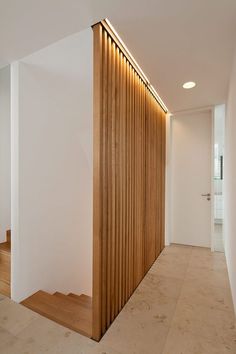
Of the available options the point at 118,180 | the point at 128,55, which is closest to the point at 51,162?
the point at 118,180

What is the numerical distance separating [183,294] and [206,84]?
2.66 m

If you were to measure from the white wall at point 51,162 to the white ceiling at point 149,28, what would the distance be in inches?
14.6

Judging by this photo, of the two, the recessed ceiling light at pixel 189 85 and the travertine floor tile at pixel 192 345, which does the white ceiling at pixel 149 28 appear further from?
the travertine floor tile at pixel 192 345

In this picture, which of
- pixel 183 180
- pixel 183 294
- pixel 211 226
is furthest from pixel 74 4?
pixel 211 226

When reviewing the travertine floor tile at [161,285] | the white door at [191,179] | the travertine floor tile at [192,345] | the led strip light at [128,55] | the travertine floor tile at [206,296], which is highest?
the led strip light at [128,55]

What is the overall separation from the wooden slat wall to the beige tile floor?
131 mm

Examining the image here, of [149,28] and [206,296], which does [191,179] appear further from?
[149,28]

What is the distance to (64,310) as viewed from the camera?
72.2 inches

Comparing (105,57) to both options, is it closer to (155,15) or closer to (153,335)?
(155,15)

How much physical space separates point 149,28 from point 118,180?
4.30ft

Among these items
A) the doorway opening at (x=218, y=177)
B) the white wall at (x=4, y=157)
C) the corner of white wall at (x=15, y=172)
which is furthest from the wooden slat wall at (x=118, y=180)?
the doorway opening at (x=218, y=177)

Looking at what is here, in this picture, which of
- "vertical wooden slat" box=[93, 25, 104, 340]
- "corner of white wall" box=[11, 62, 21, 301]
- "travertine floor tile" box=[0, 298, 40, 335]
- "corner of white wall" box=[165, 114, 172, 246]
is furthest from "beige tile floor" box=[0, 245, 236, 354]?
"corner of white wall" box=[165, 114, 172, 246]

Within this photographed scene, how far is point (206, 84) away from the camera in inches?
100

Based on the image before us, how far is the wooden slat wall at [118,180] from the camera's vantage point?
4.99 feet
